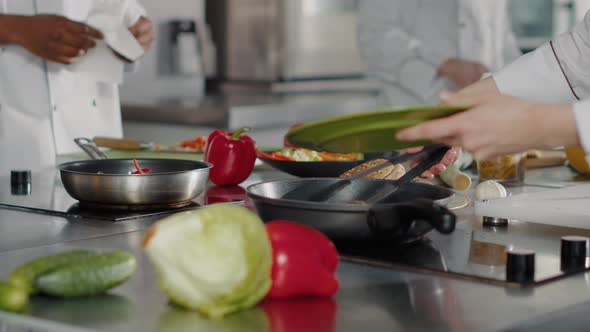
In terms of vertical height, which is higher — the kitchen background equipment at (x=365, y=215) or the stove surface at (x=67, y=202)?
the kitchen background equipment at (x=365, y=215)

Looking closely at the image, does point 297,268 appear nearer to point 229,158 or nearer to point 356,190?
point 356,190

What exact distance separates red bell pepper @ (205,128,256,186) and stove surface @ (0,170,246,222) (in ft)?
0.10

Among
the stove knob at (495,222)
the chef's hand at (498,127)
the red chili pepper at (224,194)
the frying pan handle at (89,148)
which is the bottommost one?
the stove knob at (495,222)

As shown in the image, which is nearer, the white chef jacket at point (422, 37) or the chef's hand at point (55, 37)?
the chef's hand at point (55, 37)

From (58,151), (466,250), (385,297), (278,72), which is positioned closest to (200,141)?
(58,151)

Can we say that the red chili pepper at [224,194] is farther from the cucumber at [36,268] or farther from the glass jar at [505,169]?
the cucumber at [36,268]

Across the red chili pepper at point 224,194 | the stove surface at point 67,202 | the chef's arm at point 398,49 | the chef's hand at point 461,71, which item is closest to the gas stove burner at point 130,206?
the stove surface at point 67,202

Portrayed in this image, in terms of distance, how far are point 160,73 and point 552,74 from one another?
2.31m

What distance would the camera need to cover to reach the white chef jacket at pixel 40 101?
7.91 feet

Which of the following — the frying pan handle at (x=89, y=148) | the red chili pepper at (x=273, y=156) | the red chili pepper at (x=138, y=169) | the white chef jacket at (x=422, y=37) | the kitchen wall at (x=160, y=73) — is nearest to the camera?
the red chili pepper at (x=138, y=169)

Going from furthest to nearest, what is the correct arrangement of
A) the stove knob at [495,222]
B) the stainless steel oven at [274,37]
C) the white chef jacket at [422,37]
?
the stainless steel oven at [274,37] < the white chef jacket at [422,37] < the stove knob at [495,222]

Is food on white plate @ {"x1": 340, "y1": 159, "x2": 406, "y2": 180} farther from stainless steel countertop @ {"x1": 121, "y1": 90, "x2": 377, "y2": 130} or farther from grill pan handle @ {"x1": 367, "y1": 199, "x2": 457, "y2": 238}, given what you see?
stainless steel countertop @ {"x1": 121, "y1": 90, "x2": 377, "y2": 130}

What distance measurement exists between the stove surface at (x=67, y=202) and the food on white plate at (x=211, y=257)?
561mm

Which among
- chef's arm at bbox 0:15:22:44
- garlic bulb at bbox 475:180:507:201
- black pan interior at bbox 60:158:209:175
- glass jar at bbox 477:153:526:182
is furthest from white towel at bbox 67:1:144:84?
garlic bulb at bbox 475:180:507:201
